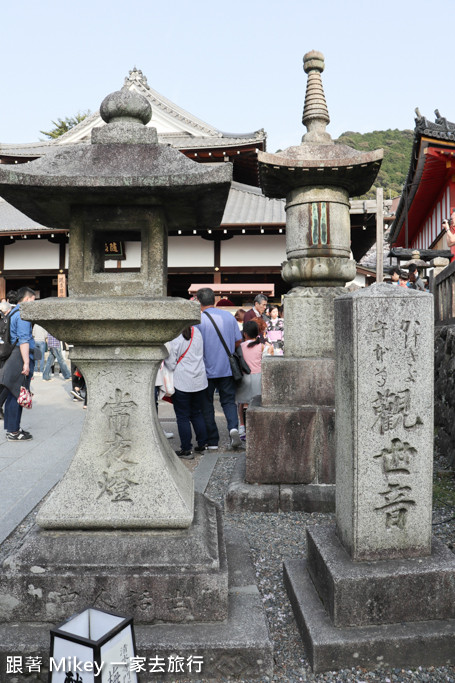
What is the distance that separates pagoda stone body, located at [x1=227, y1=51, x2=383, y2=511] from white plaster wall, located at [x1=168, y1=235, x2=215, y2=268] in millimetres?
9825

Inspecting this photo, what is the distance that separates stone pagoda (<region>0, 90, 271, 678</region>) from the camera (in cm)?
216

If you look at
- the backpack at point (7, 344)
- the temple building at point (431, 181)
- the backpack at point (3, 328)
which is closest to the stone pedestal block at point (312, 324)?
the backpack at point (7, 344)

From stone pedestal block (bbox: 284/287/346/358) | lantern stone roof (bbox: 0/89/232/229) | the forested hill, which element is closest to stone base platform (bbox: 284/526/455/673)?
lantern stone roof (bbox: 0/89/232/229)

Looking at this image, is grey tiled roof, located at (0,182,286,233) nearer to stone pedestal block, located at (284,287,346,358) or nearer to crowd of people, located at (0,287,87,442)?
crowd of people, located at (0,287,87,442)

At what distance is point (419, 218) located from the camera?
55.3ft

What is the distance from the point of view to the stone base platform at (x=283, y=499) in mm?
3730

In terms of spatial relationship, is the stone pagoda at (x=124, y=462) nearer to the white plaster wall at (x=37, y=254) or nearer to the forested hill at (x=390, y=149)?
the white plaster wall at (x=37, y=254)

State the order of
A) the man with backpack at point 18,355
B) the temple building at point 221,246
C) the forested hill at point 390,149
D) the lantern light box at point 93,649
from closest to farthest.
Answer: the lantern light box at point 93,649, the man with backpack at point 18,355, the temple building at point 221,246, the forested hill at point 390,149

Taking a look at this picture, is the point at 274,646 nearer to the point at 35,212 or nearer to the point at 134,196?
the point at 134,196

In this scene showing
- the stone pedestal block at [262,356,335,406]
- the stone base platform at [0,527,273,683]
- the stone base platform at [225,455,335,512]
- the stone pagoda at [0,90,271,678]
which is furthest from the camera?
the stone pedestal block at [262,356,335,406]

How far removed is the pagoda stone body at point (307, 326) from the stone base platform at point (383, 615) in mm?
1523

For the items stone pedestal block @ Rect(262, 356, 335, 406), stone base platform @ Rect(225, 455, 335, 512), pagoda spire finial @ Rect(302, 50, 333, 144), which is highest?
pagoda spire finial @ Rect(302, 50, 333, 144)

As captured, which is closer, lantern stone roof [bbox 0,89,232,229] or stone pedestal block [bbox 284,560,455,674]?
stone pedestal block [bbox 284,560,455,674]

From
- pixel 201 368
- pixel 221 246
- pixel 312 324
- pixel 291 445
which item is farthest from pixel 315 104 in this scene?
pixel 221 246
